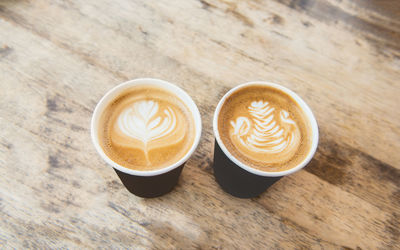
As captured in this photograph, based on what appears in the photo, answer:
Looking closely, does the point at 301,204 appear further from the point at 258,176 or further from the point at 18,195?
the point at 18,195

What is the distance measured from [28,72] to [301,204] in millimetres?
1059

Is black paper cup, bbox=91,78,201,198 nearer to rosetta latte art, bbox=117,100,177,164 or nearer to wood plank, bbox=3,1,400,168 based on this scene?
rosetta latte art, bbox=117,100,177,164

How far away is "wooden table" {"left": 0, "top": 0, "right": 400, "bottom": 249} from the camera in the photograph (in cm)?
85

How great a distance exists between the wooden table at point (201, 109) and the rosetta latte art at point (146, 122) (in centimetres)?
19

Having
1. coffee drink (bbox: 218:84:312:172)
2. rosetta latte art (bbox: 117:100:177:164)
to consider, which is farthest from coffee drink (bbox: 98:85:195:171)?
coffee drink (bbox: 218:84:312:172)

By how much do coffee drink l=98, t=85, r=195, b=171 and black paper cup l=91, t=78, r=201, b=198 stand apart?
0.02m

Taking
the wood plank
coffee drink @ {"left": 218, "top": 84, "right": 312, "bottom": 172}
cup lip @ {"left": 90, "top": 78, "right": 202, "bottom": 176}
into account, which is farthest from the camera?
the wood plank

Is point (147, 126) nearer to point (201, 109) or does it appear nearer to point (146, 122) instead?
point (146, 122)

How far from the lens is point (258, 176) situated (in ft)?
2.35

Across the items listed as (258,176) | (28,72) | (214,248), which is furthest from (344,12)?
(28,72)

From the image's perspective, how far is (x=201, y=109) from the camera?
1.01 metres

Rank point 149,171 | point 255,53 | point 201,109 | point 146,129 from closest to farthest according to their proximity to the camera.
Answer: point 149,171 → point 146,129 → point 201,109 → point 255,53

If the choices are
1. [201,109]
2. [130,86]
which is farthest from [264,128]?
[130,86]

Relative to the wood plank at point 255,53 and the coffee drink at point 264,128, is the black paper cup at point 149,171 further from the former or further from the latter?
the wood plank at point 255,53
